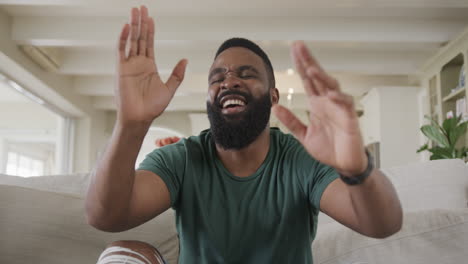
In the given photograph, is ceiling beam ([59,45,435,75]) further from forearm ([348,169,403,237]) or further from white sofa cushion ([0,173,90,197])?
forearm ([348,169,403,237])

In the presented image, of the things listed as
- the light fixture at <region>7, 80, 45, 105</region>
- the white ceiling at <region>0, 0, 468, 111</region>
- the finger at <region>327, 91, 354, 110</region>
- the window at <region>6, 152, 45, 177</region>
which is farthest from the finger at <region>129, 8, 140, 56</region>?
the window at <region>6, 152, 45, 177</region>

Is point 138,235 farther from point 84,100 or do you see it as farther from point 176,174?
point 84,100

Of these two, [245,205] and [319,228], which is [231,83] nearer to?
[245,205]

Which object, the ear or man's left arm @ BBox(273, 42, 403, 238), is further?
the ear

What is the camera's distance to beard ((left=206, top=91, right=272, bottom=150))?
128cm

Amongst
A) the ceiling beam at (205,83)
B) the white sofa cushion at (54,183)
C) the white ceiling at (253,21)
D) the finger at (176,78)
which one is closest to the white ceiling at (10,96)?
the ceiling beam at (205,83)

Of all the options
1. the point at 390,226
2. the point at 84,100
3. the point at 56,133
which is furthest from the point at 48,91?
the point at 390,226

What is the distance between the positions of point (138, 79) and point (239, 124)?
40 cm

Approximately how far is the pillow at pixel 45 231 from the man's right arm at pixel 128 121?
15.4 inches

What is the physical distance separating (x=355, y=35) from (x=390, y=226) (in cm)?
416

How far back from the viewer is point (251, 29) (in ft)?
15.7

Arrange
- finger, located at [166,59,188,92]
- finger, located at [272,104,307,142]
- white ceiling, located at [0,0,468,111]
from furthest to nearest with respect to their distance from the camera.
A: white ceiling, located at [0,0,468,111], finger, located at [166,59,188,92], finger, located at [272,104,307,142]

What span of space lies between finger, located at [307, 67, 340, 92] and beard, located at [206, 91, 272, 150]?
483mm

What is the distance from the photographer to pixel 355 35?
15.7 ft
